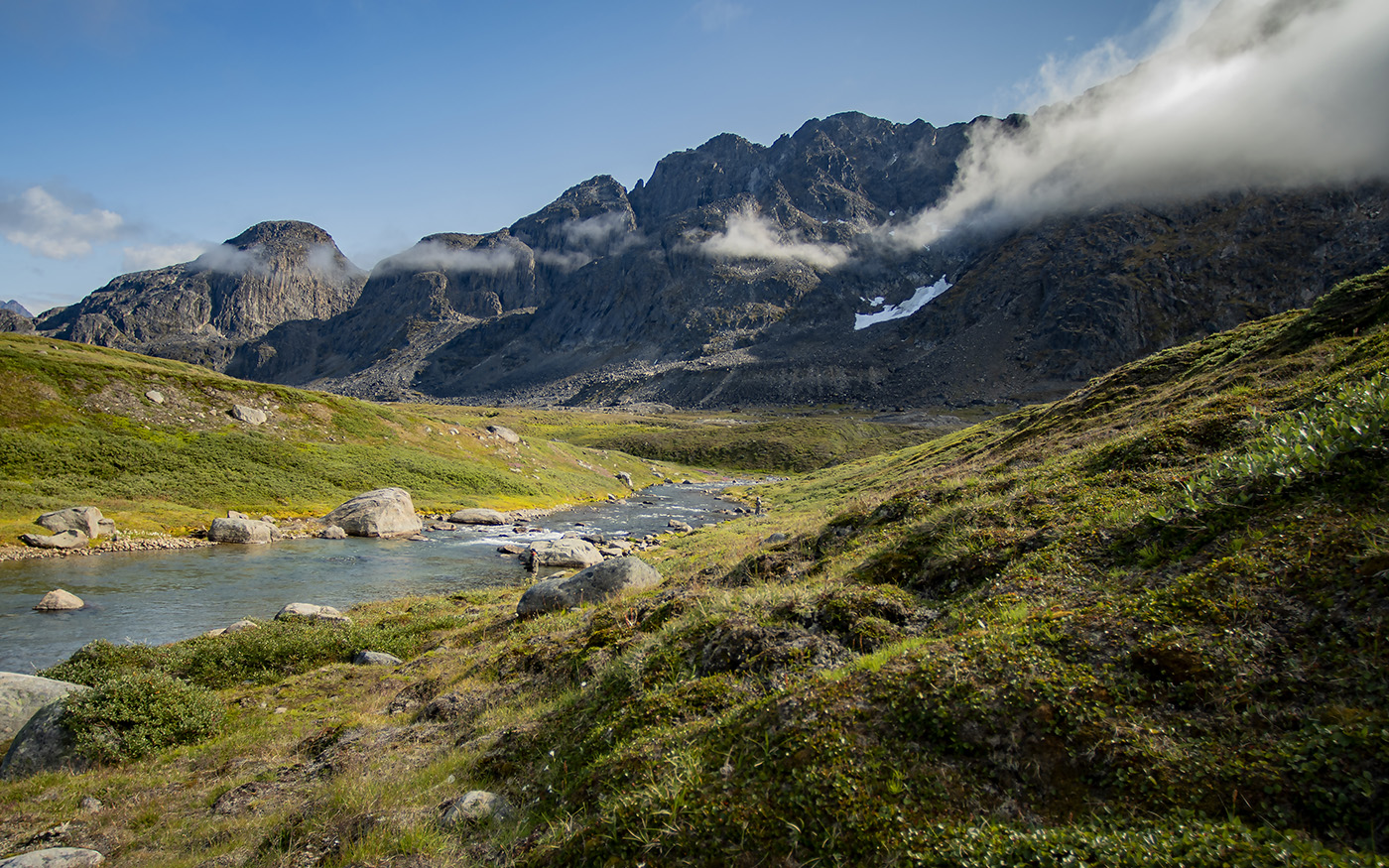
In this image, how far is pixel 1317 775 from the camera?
134 inches

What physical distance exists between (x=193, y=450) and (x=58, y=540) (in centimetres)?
2051

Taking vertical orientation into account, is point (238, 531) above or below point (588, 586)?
above

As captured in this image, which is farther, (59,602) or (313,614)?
(59,602)

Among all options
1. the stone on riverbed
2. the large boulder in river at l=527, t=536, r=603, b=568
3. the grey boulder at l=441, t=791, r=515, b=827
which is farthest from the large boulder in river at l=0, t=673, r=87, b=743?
the large boulder in river at l=527, t=536, r=603, b=568

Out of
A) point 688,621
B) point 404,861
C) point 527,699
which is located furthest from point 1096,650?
point 527,699

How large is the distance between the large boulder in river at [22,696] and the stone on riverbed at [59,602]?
15.9 m

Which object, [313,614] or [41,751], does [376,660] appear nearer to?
[313,614]

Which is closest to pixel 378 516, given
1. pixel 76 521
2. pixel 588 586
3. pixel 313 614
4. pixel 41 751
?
pixel 76 521

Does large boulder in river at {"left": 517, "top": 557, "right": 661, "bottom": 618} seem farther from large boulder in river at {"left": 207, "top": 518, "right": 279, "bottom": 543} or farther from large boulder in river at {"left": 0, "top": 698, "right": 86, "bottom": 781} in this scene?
large boulder in river at {"left": 207, "top": 518, "right": 279, "bottom": 543}

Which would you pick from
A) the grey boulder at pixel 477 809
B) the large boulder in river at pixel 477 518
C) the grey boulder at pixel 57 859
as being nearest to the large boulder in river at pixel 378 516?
the large boulder in river at pixel 477 518

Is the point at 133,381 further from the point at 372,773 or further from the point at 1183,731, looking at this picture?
the point at 1183,731

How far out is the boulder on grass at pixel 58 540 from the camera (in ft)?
112

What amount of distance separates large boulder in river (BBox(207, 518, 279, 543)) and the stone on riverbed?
1527 centimetres

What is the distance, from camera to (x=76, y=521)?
36.5 meters
